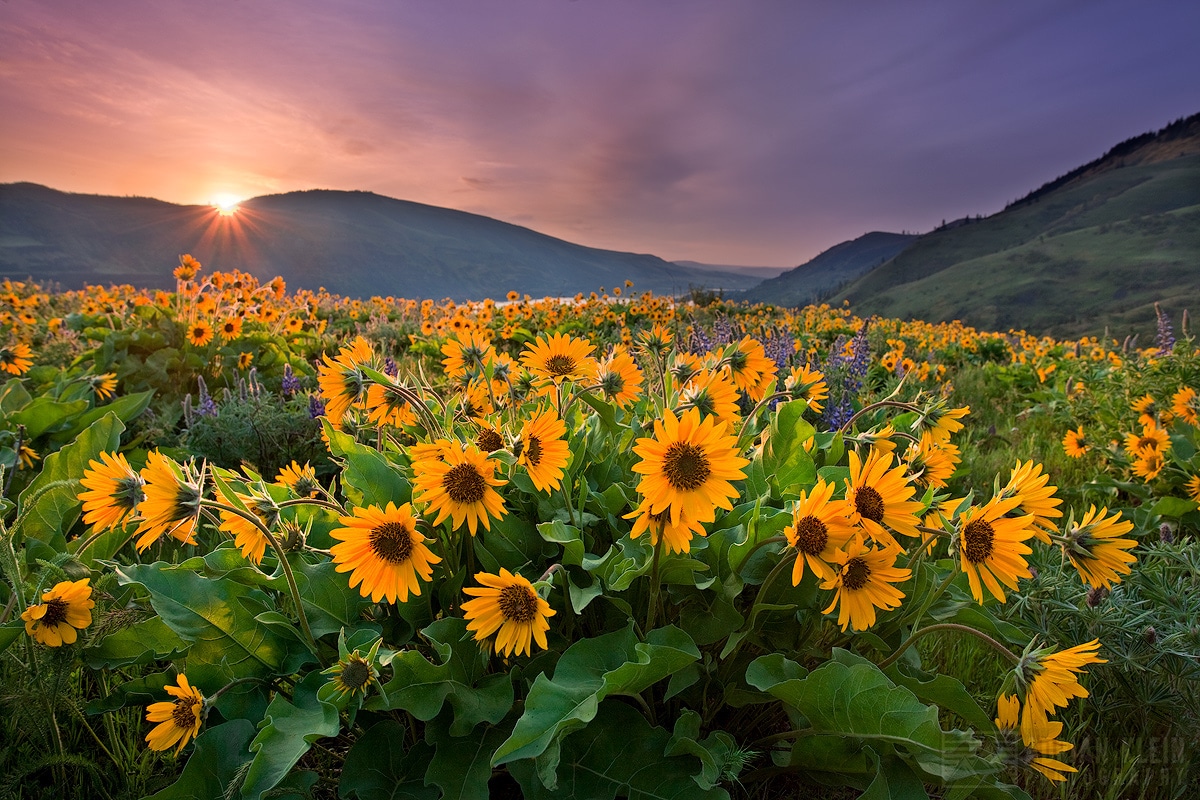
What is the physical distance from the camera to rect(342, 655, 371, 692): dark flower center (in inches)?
41.5

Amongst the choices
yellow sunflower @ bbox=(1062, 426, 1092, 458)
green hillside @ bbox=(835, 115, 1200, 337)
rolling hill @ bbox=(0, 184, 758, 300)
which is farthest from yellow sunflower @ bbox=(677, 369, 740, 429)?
green hillside @ bbox=(835, 115, 1200, 337)

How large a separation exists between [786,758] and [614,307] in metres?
8.42

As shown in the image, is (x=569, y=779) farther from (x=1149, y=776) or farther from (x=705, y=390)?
(x=1149, y=776)

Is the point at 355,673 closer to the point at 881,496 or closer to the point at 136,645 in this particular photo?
the point at 136,645

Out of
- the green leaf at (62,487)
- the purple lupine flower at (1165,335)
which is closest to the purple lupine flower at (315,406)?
the green leaf at (62,487)

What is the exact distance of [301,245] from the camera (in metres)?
130

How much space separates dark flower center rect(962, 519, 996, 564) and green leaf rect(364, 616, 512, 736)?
3.09 feet

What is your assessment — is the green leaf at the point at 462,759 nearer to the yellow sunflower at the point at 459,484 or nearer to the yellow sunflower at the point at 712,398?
the yellow sunflower at the point at 459,484

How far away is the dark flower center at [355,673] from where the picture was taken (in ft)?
3.46

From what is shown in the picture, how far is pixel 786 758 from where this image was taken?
1273 mm

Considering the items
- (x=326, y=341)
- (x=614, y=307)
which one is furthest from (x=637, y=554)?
(x=614, y=307)

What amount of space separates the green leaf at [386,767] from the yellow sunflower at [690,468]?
30.2 inches

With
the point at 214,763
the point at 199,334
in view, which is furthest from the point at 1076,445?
the point at 199,334

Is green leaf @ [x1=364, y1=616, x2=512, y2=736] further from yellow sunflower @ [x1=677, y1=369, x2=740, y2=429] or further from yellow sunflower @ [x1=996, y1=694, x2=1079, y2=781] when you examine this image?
yellow sunflower @ [x1=996, y1=694, x2=1079, y2=781]
